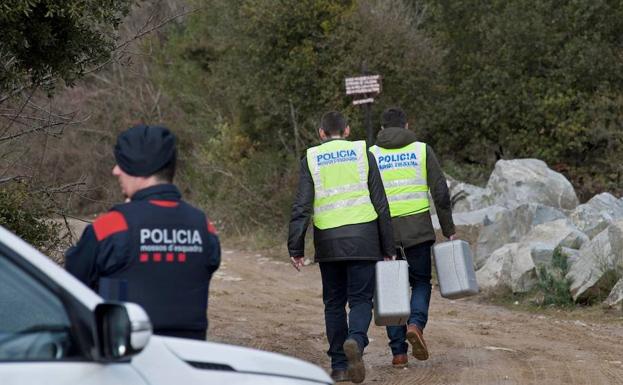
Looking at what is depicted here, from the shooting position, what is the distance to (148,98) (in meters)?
40.7

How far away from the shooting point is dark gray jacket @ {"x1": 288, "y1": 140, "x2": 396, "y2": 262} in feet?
29.2

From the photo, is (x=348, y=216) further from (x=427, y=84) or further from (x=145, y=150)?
(x=427, y=84)

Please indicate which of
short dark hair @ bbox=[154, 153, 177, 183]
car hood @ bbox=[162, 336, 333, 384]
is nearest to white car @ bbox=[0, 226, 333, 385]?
car hood @ bbox=[162, 336, 333, 384]

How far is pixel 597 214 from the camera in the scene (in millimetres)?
18734

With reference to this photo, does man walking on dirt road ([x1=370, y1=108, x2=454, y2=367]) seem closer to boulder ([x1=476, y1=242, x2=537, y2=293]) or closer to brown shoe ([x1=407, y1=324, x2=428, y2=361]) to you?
brown shoe ([x1=407, y1=324, x2=428, y2=361])

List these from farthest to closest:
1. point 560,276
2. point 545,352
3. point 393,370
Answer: point 560,276 < point 545,352 < point 393,370

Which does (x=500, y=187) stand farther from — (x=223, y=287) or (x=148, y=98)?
(x=148, y=98)

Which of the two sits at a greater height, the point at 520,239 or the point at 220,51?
the point at 220,51

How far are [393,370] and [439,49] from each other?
65.6ft

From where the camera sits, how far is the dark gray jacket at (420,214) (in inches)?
393

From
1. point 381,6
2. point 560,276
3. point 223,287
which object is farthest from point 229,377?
point 381,6

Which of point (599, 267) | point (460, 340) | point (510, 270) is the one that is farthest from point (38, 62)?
point (510, 270)

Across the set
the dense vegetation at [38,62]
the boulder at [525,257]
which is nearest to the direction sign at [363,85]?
the boulder at [525,257]

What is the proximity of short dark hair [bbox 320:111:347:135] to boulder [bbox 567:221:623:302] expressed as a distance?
20.7ft
